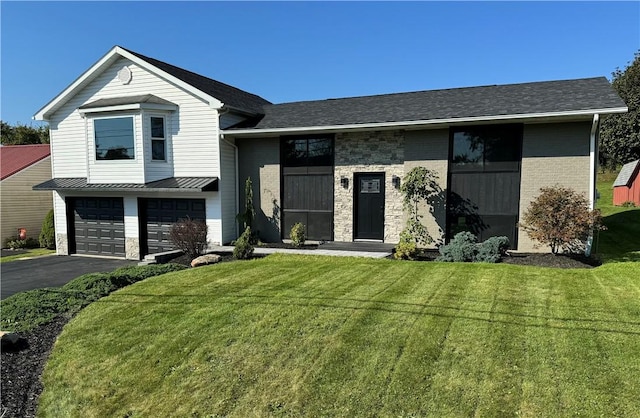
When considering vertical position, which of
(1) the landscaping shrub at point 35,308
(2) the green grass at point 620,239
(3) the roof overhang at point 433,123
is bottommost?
(1) the landscaping shrub at point 35,308

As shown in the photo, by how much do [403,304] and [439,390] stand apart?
7.85ft

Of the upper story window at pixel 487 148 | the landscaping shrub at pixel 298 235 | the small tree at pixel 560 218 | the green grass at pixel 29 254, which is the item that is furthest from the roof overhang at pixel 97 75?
the small tree at pixel 560 218

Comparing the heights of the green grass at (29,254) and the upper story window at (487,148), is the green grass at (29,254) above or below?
below

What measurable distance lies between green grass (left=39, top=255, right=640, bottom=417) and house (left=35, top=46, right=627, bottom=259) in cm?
420

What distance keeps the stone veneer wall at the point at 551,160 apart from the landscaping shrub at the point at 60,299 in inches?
383

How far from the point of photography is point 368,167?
12.7 metres

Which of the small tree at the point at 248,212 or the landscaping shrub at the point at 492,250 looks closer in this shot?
the landscaping shrub at the point at 492,250

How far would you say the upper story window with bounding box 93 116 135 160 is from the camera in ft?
44.1

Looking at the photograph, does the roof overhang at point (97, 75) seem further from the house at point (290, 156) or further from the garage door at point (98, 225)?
the garage door at point (98, 225)

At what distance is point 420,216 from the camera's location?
1199 centimetres

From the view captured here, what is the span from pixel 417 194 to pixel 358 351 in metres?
7.82

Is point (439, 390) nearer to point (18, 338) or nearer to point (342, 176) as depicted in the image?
point (18, 338)

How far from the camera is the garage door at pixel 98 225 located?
47.8ft

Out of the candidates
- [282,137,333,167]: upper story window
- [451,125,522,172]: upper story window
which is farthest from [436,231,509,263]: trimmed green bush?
[282,137,333,167]: upper story window
